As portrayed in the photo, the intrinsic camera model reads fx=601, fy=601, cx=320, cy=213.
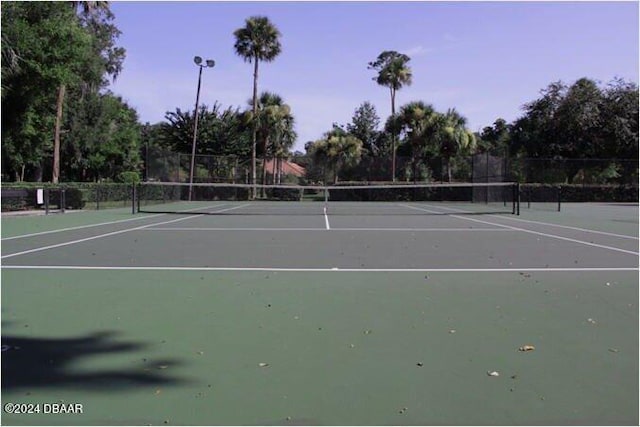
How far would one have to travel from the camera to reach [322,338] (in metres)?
4.97

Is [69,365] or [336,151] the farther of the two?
[336,151]

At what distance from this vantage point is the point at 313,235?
14062 mm

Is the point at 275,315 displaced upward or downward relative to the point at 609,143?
downward

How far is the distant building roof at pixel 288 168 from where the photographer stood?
1674 inches

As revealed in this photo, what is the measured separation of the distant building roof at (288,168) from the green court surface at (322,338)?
3244 cm

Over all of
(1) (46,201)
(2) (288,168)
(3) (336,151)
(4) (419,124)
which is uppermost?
(4) (419,124)

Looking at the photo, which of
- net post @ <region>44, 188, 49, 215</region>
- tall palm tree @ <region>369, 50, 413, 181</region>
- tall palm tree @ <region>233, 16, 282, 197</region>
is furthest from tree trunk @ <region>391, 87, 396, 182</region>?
net post @ <region>44, 188, 49, 215</region>

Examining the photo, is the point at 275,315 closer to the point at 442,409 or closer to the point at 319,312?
the point at 319,312

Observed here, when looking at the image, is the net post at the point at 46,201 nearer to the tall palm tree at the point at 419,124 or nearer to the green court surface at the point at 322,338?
the green court surface at the point at 322,338

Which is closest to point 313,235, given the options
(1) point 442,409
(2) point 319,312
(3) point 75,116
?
(2) point 319,312

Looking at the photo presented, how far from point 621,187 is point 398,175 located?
1533cm

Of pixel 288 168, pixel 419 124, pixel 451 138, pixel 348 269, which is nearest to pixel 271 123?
pixel 288 168

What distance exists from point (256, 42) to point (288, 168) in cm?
1001

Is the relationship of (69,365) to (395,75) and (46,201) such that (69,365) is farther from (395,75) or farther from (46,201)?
(395,75)
